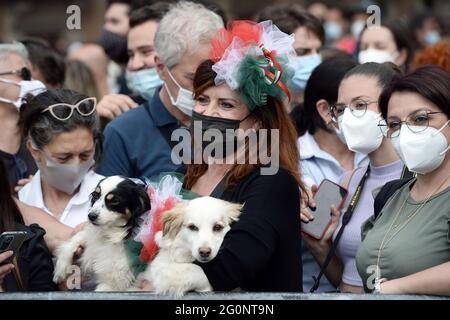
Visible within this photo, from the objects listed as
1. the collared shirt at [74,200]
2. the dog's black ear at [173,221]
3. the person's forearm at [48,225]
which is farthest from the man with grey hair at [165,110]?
the dog's black ear at [173,221]

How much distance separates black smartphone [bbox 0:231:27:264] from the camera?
4.14 meters

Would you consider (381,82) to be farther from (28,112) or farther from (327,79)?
(28,112)

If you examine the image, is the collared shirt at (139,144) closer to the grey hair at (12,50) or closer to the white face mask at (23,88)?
the white face mask at (23,88)

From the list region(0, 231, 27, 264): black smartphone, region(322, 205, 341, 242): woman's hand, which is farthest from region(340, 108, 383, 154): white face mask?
region(0, 231, 27, 264): black smartphone

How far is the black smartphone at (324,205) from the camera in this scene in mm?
4969

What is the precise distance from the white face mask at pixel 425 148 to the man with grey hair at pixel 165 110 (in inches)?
58.1

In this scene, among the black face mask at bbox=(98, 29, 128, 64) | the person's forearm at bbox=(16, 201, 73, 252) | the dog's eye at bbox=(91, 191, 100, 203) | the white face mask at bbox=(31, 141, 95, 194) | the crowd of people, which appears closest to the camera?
the crowd of people

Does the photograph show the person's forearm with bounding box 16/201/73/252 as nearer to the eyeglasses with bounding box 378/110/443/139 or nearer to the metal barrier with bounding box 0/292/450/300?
the metal barrier with bounding box 0/292/450/300

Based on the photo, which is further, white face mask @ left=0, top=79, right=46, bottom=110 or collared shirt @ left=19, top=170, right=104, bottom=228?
white face mask @ left=0, top=79, right=46, bottom=110

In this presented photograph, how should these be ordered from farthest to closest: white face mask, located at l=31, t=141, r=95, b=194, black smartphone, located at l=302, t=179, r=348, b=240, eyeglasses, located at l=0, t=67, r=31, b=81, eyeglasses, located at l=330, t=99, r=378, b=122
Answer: eyeglasses, located at l=0, t=67, r=31, b=81
eyeglasses, located at l=330, t=99, r=378, b=122
black smartphone, located at l=302, t=179, r=348, b=240
white face mask, located at l=31, t=141, r=95, b=194

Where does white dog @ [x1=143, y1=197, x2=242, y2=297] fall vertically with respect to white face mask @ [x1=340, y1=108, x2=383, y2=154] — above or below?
above
